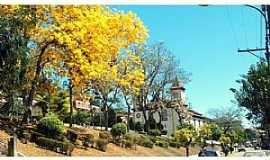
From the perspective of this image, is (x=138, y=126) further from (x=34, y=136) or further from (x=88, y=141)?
(x=34, y=136)

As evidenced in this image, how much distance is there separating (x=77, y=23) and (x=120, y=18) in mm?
2024

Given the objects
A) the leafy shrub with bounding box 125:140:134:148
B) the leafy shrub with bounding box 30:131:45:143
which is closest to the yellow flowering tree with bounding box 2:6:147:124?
the leafy shrub with bounding box 30:131:45:143

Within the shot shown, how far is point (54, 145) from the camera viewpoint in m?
17.3

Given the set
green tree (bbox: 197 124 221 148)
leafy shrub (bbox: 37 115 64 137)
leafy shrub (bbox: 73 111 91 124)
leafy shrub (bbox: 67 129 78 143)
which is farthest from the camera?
green tree (bbox: 197 124 221 148)

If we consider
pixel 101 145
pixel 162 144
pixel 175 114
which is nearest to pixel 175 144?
pixel 162 144

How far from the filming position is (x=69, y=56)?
1708cm

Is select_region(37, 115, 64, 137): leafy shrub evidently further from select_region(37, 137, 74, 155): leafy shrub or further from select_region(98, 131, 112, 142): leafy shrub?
select_region(98, 131, 112, 142): leafy shrub

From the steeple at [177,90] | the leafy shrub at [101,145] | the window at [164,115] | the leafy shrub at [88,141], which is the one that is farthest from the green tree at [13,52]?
the window at [164,115]

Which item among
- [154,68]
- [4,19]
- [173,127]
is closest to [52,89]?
[4,19]

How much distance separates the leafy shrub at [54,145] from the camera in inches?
677

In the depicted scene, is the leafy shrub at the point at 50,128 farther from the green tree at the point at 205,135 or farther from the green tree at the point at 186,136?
the green tree at the point at 205,135

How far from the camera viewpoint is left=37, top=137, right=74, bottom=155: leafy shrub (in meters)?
17.2

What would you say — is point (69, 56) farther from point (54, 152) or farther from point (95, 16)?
point (54, 152)

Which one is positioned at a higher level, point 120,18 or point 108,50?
point 120,18
